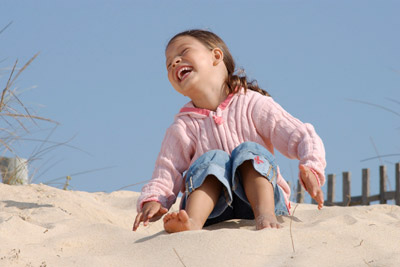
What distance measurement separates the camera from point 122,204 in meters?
4.80

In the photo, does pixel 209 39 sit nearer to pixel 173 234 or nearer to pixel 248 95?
pixel 248 95

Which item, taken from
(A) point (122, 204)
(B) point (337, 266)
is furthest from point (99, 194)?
(B) point (337, 266)

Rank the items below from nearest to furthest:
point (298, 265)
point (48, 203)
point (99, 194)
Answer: point (298, 265)
point (48, 203)
point (99, 194)

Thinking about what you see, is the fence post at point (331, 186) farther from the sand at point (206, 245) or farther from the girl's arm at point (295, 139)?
the sand at point (206, 245)

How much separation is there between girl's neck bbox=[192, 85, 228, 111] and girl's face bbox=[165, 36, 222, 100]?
33 millimetres

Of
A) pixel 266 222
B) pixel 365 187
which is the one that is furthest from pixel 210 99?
pixel 365 187

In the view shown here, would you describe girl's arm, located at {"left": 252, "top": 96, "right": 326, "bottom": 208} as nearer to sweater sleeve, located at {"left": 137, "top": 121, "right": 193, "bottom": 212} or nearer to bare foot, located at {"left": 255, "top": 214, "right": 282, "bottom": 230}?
bare foot, located at {"left": 255, "top": 214, "right": 282, "bottom": 230}

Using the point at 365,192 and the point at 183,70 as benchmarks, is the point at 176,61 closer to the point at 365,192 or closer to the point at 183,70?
the point at 183,70

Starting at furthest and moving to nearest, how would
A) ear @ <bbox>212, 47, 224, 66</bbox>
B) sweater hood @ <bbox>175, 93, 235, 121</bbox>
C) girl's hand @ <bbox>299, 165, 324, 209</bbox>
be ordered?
ear @ <bbox>212, 47, 224, 66</bbox>
sweater hood @ <bbox>175, 93, 235, 121</bbox>
girl's hand @ <bbox>299, 165, 324, 209</bbox>

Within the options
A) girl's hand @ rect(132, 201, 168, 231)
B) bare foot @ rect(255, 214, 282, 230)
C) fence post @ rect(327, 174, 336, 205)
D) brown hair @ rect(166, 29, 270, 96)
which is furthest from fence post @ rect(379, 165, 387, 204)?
bare foot @ rect(255, 214, 282, 230)

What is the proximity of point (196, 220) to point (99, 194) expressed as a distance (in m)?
2.82

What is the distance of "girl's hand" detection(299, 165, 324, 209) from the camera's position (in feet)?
9.29

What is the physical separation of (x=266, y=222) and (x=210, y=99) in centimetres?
100

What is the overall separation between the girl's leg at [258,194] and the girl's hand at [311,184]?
0.56 ft
